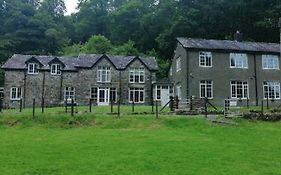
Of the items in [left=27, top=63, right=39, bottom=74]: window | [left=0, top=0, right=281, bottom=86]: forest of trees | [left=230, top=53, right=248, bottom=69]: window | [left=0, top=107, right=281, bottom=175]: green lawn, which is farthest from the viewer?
[left=0, top=0, right=281, bottom=86]: forest of trees

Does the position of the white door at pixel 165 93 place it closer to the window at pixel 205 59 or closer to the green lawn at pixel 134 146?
the window at pixel 205 59

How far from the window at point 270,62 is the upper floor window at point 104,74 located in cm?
1842

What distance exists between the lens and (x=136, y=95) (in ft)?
149

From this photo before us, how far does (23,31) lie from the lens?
71188 mm

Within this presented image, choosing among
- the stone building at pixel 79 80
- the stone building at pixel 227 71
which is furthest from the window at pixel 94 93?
the stone building at pixel 227 71

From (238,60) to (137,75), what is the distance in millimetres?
12701

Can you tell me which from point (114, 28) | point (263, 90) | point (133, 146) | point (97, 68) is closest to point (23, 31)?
point (114, 28)

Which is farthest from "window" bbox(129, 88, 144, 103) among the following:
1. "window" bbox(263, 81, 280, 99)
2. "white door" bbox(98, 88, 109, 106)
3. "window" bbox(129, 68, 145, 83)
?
"window" bbox(263, 81, 280, 99)

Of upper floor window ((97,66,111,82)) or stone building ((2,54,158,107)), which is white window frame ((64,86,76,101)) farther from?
upper floor window ((97,66,111,82))

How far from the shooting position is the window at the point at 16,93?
44594 mm

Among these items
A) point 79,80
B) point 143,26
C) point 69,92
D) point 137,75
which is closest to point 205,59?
point 137,75

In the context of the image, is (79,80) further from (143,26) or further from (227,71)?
(143,26)

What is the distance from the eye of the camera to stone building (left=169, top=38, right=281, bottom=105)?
38312 millimetres

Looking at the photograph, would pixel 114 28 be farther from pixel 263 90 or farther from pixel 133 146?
pixel 133 146
